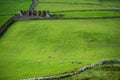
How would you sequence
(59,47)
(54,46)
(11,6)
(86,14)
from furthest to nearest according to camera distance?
(11,6)
(86,14)
(54,46)
(59,47)

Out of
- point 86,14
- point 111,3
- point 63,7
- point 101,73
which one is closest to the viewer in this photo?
point 101,73

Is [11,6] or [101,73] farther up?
[101,73]

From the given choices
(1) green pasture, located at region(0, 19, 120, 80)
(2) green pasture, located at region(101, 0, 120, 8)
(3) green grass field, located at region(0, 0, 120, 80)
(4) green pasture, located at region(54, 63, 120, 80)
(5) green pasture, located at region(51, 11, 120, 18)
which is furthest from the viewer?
(2) green pasture, located at region(101, 0, 120, 8)

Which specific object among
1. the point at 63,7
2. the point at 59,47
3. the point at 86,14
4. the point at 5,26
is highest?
the point at 59,47

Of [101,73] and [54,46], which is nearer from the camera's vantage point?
[101,73]

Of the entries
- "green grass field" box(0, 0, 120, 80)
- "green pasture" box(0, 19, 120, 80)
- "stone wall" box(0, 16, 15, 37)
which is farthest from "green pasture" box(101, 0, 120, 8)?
"stone wall" box(0, 16, 15, 37)

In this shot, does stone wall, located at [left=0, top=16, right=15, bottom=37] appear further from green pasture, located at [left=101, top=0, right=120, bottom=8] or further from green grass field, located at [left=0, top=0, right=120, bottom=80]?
green pasture, located at [left=101, top=0, right=120, bottom=8]

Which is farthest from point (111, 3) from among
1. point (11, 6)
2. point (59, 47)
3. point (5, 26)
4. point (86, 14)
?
point (59, 47)

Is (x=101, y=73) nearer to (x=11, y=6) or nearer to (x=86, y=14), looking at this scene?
(x=86, y=14)
